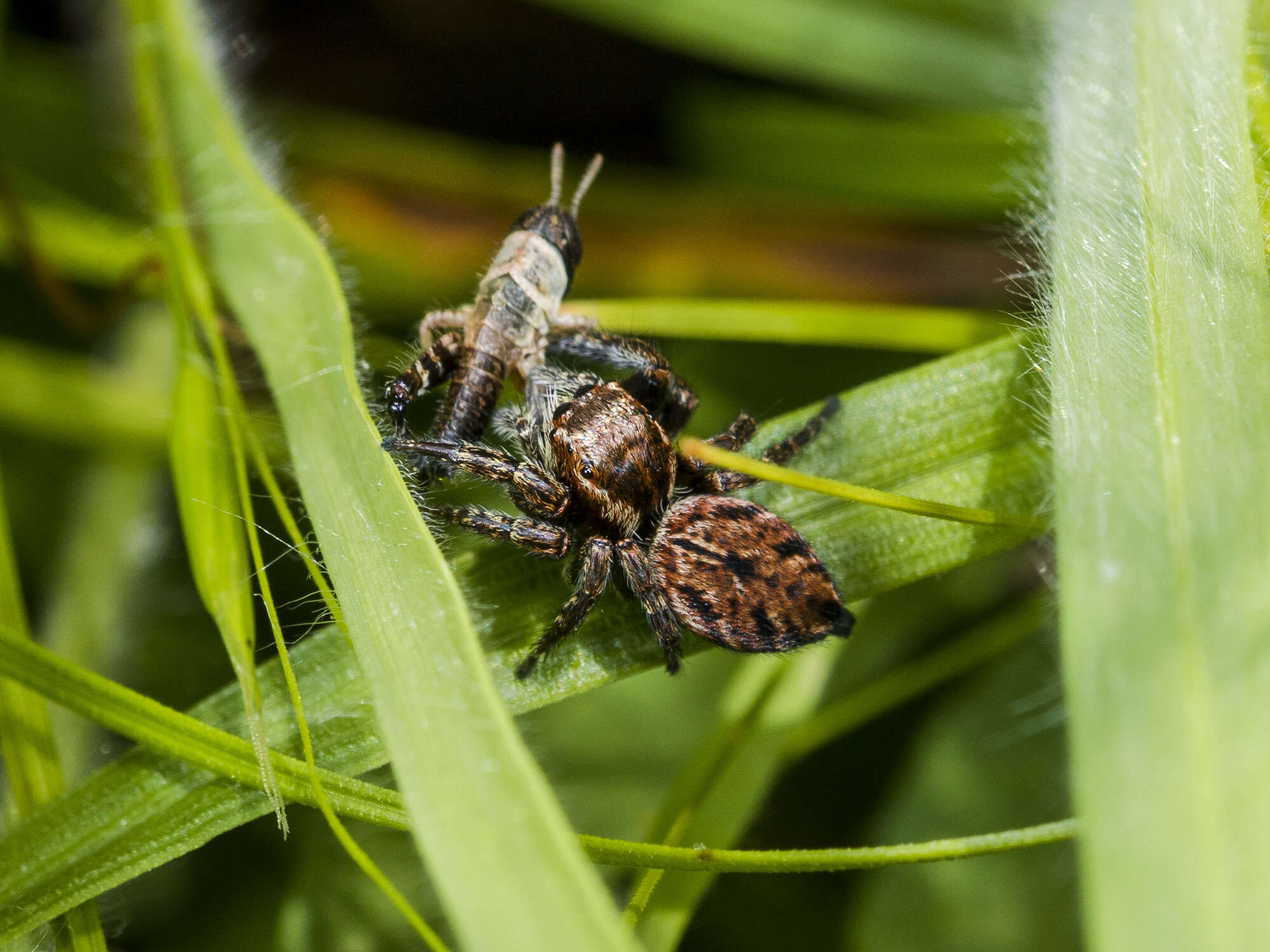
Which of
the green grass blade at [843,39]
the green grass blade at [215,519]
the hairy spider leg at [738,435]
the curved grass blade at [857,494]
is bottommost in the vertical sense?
the green grass blade at [215,519]

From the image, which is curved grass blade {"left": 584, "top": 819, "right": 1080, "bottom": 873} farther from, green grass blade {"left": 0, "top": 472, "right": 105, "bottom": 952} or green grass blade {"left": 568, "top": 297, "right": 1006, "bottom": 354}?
green grass blade {"left": 568, "top": 297, "right": 1006, "bottom": 354}

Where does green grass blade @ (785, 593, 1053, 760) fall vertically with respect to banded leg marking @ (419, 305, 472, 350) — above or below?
below

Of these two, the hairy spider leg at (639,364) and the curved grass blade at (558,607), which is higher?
the hairy spider leg at (639,364)

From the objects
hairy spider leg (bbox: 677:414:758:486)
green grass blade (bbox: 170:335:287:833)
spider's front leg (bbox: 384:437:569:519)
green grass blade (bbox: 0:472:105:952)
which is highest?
hairy spider leg (bbox: 677:414:758:486)

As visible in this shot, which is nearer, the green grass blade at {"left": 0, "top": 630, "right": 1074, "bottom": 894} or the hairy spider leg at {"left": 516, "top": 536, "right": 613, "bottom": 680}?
the green grass blade at {"left": 0, "top": 630, "right": 1074, "bottom": 894}

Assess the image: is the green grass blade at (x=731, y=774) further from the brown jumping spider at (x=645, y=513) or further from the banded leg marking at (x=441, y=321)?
the banded leg marking at (x=441, y=321)

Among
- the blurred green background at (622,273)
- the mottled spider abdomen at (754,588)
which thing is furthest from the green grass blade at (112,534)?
the mottled spider abdomen at (754,588)

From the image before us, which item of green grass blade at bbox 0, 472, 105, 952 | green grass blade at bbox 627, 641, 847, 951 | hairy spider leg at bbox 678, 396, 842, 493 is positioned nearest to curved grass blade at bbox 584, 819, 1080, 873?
green grass blade at bbox 627, 641, 847, 951

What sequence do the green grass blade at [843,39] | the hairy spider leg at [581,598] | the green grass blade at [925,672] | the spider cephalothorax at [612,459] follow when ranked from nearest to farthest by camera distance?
the hairy spider leg at [581,598] < the spider cephalothorax at [612,459] < the green grass blade at [925,672] < the green grass blade at [843,39]
